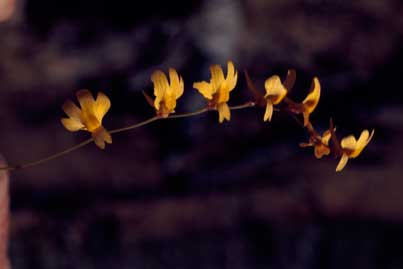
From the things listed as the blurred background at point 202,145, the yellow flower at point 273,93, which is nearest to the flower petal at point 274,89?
the yellow flower at point 273,93

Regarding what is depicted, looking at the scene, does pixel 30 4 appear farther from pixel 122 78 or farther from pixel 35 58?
pixel 122 78

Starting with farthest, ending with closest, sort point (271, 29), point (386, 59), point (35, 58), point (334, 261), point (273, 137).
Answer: point (35, 58)
point (271, 29)
point (386, 59)
point (273, 137)
point (334, 261)

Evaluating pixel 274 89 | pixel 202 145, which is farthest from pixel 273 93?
pixel 202 145

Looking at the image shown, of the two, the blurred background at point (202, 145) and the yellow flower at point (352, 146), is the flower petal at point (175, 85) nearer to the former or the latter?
the yellow flower at point (352, 146)

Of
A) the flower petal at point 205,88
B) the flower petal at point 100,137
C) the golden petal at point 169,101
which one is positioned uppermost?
the flower petal at point 205,88

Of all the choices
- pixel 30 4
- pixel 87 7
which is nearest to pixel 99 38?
pixel 87 7

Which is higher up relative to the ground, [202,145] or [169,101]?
[202,145]

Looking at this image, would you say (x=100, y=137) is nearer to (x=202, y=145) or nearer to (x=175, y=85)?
(x=175, y=85)
